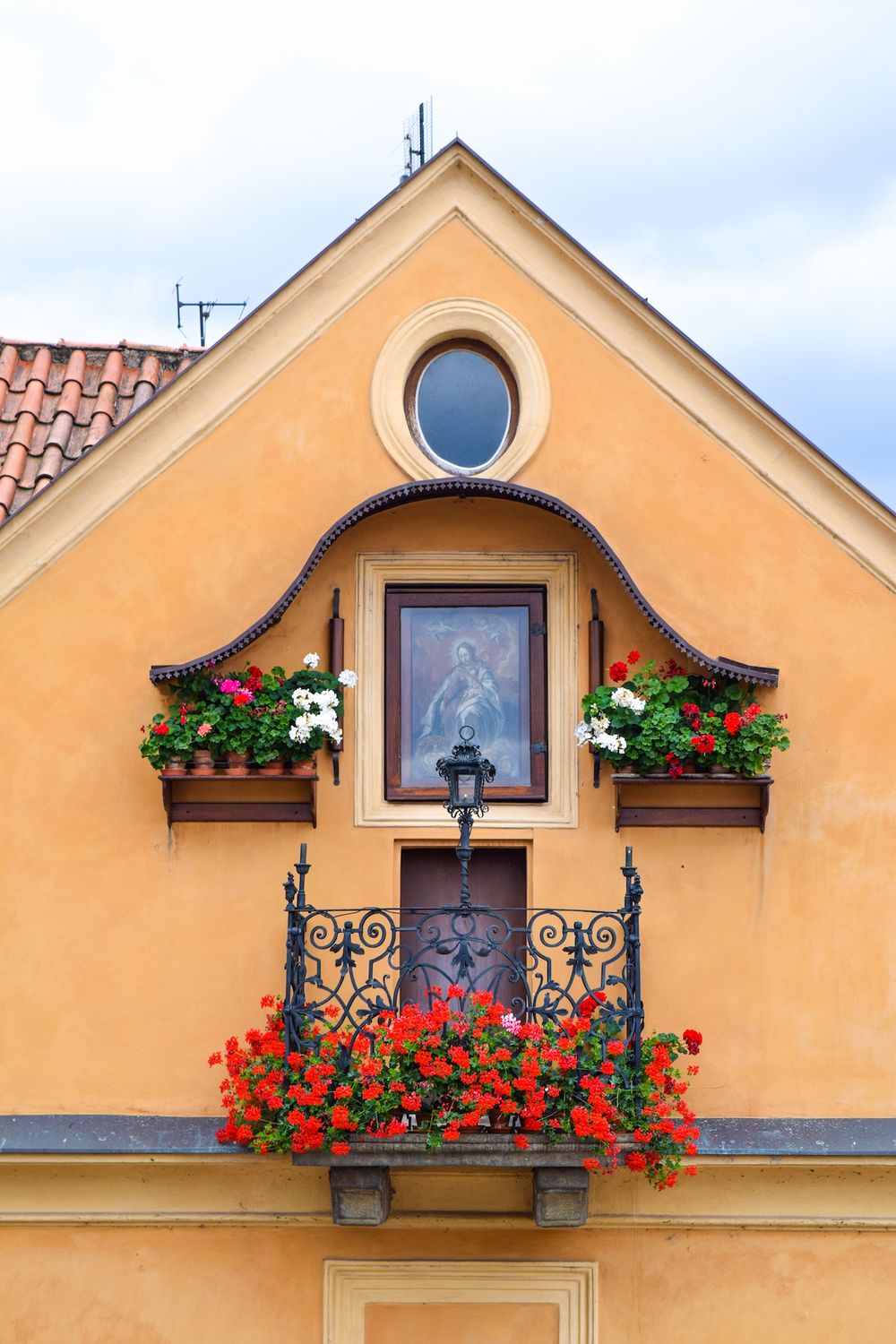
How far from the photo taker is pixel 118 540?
902 centimetres

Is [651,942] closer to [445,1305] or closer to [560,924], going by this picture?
[560,924]

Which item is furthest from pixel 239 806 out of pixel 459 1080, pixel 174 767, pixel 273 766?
pixel 459 1080

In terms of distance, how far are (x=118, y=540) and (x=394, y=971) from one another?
8.87 ft

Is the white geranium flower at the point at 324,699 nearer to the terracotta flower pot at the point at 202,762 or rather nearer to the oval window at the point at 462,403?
the terracotta flower pot at the point at 202,762

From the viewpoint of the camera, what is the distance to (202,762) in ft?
28.4

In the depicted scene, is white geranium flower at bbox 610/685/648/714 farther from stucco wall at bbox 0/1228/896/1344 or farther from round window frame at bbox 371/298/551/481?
stucco wall at bbox 0/1228/896/1344

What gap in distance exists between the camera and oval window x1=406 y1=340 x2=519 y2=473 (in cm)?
926

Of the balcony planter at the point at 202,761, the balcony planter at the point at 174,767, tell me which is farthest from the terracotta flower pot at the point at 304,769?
the balcony planter at the point at 174,767

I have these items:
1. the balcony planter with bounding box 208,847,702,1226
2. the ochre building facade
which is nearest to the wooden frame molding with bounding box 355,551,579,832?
the ochre building facade

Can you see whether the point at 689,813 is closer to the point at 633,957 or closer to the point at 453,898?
the point at 633,957

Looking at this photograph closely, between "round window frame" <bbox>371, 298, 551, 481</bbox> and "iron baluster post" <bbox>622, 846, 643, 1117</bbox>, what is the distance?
89.4 inches

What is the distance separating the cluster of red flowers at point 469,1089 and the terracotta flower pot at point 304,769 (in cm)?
124

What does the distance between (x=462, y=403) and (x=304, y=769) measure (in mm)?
2227

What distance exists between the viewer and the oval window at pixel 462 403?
9.26 m
